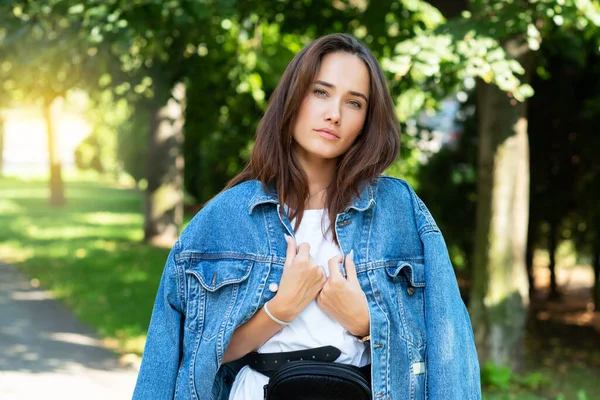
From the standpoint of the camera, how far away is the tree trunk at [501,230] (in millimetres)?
7031

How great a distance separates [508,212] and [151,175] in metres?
8.69

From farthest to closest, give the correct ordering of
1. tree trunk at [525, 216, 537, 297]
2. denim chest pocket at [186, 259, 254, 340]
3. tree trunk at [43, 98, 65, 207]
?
tree trunk at [43, 98, 65, 207], tree trunk at [525, 216, 537, 297], denim chest pocket at [186, 259, 254, 340]

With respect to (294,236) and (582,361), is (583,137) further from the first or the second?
(294,236)

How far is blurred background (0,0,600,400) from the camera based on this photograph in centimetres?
599

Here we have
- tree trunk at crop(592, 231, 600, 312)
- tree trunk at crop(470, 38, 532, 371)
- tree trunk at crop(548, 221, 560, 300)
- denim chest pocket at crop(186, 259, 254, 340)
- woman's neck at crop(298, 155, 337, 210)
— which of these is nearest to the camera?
denim chest pocket at crop(186, 259, 254, 340)

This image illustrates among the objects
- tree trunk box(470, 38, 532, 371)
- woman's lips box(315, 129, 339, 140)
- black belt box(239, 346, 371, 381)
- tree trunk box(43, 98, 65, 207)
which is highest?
tree trunk box(43, 98, 65, 207)

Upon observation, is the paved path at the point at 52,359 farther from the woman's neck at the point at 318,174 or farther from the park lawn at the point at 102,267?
the woman's neck at the point at 318,174

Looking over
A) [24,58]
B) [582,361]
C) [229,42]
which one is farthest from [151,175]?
[582,361]

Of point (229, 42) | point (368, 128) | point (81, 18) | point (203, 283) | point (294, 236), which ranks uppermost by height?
point (229, 42)

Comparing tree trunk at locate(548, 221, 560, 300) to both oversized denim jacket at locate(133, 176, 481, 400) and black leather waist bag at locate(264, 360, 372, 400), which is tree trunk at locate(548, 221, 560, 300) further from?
black leather waist bag at locate(264, 360, 372, 400)

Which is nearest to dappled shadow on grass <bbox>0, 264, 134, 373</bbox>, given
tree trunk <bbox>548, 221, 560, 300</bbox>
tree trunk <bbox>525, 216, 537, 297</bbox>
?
tree trunk <bbox>525, 216, 537, 297</bbox>

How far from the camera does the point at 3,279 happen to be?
1138 centimetres

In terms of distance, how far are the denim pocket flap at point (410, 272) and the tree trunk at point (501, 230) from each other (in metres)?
5.08

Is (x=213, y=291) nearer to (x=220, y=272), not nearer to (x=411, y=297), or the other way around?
(x=220, y=272)
